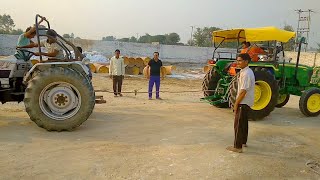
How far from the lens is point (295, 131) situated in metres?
7.69

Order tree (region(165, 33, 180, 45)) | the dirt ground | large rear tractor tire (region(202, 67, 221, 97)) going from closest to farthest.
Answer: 1. the dirt ground
2. large rear tractor tire (region(202, 67, 221, 97))
3. tree (region(165, 33, 180, 45))

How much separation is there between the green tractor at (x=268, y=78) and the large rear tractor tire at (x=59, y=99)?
3349 millimetres

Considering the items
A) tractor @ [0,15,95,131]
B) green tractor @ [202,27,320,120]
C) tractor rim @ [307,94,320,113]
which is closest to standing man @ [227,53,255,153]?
green tractor @ [202,27,320,120]

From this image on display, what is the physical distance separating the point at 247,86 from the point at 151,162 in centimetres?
193

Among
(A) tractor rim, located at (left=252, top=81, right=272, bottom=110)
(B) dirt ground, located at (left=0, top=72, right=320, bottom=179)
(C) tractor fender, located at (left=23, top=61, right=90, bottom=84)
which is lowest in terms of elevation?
(B) dirt ground, located at (left=0, top=72, right=320, bottom=179)

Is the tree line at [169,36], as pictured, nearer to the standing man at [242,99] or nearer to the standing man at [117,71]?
Result: the standing man at [117,71]

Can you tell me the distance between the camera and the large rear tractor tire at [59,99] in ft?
21.2

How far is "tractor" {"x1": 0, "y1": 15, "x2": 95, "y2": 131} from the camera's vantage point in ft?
21.2

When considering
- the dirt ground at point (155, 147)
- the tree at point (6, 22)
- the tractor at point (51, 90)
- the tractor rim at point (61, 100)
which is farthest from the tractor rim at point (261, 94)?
the tree at point (6, 22)

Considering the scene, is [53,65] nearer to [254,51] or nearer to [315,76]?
[254,51]

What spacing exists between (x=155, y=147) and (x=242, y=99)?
1577 mm

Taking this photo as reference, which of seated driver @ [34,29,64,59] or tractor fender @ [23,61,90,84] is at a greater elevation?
seated driver @ [34,29,64,59]

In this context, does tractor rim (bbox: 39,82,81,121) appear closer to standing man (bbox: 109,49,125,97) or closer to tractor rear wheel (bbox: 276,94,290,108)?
standing man (bbox: 109,49,125,97)

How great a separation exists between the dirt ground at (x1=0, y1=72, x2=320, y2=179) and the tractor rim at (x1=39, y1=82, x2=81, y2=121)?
388mm
